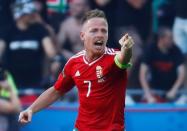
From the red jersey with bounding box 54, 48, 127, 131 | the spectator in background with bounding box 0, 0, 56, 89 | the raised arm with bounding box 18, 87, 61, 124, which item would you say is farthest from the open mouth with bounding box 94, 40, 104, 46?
the spectator in background with bounding box 0, 0, 56, 89

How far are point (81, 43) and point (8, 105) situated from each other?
161cm

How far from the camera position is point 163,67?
10.4 m

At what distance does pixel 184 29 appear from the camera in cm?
1057

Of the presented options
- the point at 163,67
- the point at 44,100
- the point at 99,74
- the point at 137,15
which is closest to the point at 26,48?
the point at 137,15

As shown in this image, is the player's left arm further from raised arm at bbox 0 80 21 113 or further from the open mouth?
raised arm at bbox 0 80 21 113

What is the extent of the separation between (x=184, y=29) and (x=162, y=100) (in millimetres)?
1140

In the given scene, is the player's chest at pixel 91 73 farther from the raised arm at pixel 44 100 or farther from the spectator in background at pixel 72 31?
the spectator in background at pixel 72 31

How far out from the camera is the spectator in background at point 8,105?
940 centimetres

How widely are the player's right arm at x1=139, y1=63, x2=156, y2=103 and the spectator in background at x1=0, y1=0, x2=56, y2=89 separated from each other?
50.4 inches

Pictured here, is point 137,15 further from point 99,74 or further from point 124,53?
point 124,53

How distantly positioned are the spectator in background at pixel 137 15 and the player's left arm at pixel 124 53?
465 cm

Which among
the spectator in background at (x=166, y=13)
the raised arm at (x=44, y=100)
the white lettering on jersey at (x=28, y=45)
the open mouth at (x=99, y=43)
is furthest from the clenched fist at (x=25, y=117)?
the spectator in background at (x=166, y=13)

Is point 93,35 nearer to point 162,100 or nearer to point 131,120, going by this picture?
point 131,120

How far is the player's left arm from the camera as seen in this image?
567 centimetres
